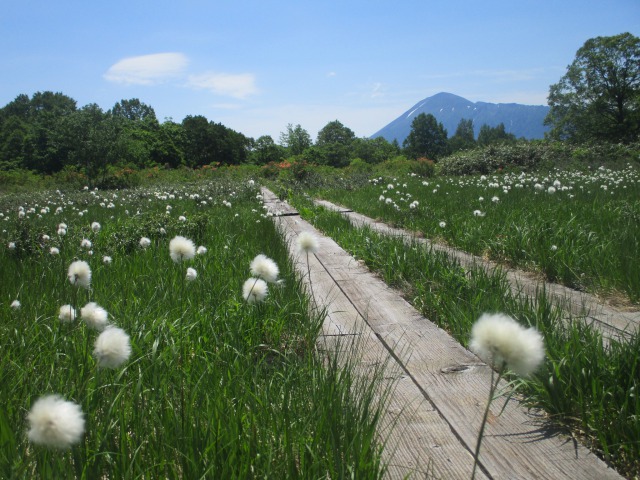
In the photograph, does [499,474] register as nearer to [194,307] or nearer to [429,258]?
[194,307]

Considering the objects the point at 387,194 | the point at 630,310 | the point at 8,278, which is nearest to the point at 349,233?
the point at 630,310

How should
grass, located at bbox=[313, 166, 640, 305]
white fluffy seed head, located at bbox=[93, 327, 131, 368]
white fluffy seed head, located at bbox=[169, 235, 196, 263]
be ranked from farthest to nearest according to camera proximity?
grass, located at bbox=[313, 166, 640, 305]
white fluffy seed head, located at bbox=[169, 235, 196, 263]
white fluffy seed head, located at bbox=[93, 327, 131, 368]

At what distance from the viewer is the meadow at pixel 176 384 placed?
136 centimetres

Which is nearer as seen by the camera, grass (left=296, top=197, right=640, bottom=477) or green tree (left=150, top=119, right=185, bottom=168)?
grass (left=296, top=197, right=640, bottom=477)

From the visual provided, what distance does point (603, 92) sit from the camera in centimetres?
4962

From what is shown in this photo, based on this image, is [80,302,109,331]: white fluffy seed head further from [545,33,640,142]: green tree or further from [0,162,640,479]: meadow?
[545,33,640,142]: green tree

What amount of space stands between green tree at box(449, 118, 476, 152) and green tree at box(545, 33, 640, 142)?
28317 millimetres

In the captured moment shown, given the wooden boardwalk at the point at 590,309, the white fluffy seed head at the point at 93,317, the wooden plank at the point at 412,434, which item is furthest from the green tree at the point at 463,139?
the white fluffy seed head at the point at 93,317

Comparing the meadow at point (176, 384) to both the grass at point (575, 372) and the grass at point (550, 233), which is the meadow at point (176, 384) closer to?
the grass at point (575, 372)

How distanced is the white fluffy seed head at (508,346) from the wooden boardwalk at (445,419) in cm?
53

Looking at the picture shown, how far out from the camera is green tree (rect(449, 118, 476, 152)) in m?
108

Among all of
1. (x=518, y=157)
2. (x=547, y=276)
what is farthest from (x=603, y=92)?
(x=547, y=276)

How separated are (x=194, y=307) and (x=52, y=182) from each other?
28.2 metres

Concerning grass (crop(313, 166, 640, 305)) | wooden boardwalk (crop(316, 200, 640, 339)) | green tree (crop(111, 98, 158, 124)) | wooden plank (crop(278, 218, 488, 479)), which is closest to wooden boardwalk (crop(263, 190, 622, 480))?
wooden plank (crop(278, 218, 488, 479))
